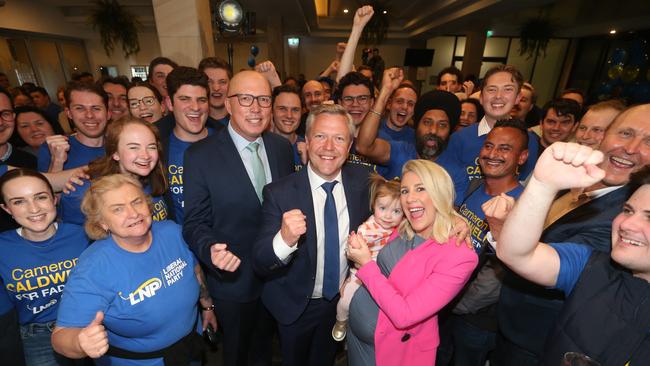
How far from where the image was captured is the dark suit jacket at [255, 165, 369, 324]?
184cm

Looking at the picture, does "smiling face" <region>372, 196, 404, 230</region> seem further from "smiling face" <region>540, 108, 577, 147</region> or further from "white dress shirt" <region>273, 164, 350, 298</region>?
"smiling face" <region>540, 108, 577, 147</region>

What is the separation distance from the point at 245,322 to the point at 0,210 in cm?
184

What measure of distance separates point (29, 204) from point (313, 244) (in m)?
1.70

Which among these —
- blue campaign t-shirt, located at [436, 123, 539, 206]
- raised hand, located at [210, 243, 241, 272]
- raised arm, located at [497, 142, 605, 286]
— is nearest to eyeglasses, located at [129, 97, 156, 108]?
raised hand, located at [210, 243, 241, 272]

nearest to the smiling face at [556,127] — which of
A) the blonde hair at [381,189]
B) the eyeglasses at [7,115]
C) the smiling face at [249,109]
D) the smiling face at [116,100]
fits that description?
the blonde hair at [381,189]

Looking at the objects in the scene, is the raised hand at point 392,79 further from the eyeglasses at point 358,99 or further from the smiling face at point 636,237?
the smiling face at point 636,237

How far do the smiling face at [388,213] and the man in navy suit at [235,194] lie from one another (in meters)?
0.81

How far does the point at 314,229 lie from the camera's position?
1888 mm

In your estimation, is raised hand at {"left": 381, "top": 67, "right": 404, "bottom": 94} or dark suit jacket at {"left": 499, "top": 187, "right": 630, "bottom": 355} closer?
dark suit jacket at {"left": 499, "top": 187, "right": 630, "bottom": 355}

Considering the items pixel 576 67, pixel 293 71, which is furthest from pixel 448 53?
pixel 293 71

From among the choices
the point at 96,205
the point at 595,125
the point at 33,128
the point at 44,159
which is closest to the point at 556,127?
the point at 595,125

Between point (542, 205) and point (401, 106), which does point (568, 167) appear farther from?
point (401, 106)

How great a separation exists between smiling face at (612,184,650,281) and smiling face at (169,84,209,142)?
260cm

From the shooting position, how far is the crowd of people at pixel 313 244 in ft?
3.93
